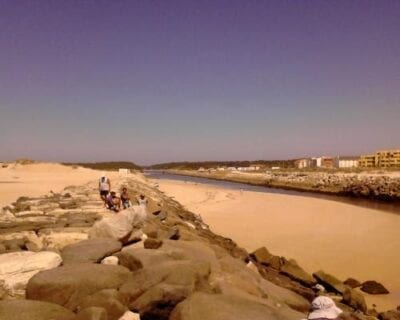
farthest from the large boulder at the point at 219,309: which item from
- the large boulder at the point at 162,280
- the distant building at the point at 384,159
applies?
the distant building at the point at 384,159

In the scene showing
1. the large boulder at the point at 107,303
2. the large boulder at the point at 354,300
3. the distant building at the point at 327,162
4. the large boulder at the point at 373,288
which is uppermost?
the distant building at the point at 327,162

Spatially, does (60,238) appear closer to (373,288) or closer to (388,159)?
(373,288)

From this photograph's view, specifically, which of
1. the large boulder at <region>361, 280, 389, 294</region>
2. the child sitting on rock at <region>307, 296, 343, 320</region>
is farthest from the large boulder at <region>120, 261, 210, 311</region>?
the large boulder at <region>361, 280, 389, 294</region>

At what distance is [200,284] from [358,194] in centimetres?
3039

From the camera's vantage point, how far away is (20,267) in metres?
4.59

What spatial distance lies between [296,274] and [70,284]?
17.9 ft

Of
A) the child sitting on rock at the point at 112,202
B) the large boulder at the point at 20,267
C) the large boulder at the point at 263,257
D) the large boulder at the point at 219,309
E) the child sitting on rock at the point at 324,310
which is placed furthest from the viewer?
the child sitting on rock at the point at 112,202

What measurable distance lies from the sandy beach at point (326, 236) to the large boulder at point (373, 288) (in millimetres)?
163

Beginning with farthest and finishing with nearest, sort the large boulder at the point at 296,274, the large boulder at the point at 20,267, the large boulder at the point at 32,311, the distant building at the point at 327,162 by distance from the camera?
the distant building at the point at 327,162 → the large boulder at the point at 296,274 → the large boulder at the point at 20,267 → the large boulder at the point at 32,311

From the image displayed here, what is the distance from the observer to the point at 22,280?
4.48 meters

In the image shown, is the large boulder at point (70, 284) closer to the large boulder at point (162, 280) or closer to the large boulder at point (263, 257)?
the large boulder at point (162, 280)

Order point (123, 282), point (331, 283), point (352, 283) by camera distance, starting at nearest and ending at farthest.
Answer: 1. point (123, 282)
2. point (331, 283)
3. point (352, 283)

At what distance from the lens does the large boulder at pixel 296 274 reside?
8.33 metres

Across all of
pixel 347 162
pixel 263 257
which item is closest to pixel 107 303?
pixel 263 257
